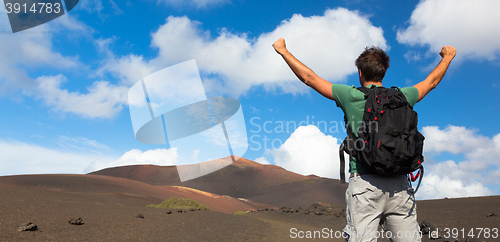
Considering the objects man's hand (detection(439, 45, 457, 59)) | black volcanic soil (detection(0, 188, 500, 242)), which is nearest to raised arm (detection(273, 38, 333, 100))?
man's hand (detection(439, 45, 457, 59))

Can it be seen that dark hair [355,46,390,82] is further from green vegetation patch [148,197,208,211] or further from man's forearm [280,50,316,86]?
green vegetation patch [148,197,208,211]

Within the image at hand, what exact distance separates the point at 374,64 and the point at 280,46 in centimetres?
83

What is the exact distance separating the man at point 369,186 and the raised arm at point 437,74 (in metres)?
0.06

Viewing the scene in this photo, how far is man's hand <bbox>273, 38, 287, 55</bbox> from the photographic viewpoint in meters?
2.59

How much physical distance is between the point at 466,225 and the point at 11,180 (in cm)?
2921

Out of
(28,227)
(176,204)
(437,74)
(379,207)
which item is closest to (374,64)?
(437,74)

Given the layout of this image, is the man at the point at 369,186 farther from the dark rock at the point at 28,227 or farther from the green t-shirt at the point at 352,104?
the dark rock at the point at 28,227

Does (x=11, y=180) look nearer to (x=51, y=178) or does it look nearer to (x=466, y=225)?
(x=51, y=178)

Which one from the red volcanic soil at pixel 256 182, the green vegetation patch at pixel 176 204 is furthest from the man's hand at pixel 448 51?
the red volcanic soil at pixel 256 182

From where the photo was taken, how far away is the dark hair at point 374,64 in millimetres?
2432

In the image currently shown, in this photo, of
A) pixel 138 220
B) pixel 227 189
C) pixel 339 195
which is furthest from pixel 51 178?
pixel 339 195

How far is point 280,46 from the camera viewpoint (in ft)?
8.56

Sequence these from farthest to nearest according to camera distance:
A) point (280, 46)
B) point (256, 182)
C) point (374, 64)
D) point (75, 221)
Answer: point (256, 182) < point (75, 221) < point (280, 46) < point (374, 64)

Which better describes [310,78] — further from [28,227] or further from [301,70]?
[28,227]
